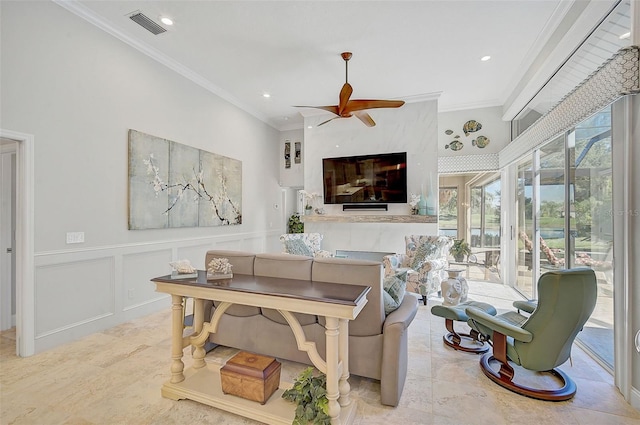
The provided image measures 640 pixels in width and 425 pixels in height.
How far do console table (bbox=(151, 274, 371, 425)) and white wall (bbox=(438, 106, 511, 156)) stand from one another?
4865 millimetres

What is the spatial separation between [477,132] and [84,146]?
6.23 m

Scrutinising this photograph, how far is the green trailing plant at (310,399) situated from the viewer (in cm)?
170

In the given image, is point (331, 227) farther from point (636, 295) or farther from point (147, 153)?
point (636, 295)

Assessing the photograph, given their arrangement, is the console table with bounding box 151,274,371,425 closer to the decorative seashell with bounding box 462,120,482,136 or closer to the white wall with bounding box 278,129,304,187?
the white wall with bounding box 278,129,304,187

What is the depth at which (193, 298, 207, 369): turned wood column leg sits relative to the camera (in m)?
2.30

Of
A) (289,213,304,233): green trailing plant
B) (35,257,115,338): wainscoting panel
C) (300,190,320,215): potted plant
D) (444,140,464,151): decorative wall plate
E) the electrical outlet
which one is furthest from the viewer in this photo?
(289,213,304,233): green trailing plant

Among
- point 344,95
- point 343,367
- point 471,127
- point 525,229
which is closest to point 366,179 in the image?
point 344,95

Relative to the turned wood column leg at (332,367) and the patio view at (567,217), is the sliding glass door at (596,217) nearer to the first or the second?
the patio view at (567,217)

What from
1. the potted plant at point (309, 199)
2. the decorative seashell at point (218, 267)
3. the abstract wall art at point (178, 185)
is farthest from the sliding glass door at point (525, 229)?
the abstract wall art at point (178, 185)

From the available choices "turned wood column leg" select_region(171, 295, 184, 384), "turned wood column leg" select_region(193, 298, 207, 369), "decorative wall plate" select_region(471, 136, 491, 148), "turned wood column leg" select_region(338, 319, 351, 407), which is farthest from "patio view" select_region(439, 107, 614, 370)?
"turned wood column leg" select_region(171, 295, 184, 384)

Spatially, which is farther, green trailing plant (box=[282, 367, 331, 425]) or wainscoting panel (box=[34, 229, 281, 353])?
wainscoting panel (box=[34, 229, 281, 353])

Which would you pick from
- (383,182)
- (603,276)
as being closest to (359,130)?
(383,182)

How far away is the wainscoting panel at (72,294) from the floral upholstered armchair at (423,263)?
365 centimetres

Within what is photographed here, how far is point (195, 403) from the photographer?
2.02m
